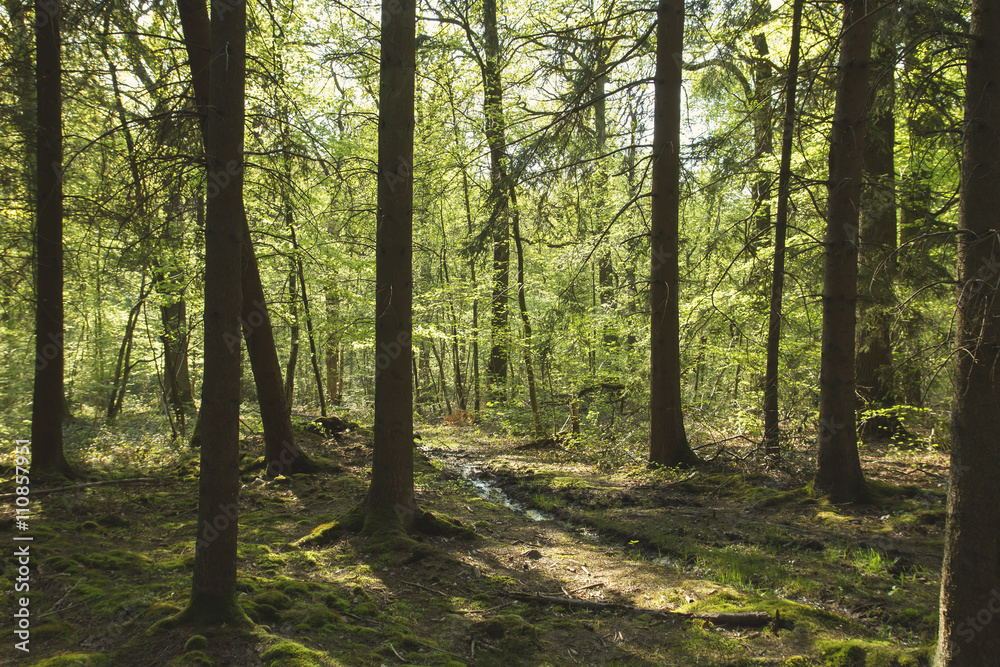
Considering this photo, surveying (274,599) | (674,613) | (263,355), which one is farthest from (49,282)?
(674,613)

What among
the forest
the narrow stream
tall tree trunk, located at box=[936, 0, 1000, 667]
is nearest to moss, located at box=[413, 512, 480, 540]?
the forest

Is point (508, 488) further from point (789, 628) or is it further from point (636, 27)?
point (636, 27)

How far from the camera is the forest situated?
138 inches

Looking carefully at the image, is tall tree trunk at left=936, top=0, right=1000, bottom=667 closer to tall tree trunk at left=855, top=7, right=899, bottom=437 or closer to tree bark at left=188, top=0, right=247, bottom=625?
tall tree trunk at left=855, top=7, right=899, bottom=437

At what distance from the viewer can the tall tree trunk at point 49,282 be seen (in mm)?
6719

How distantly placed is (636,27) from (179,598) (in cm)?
1011

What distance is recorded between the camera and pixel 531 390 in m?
13.4

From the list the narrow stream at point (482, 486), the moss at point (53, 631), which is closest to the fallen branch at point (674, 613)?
the narrow stream at point (482, 486)

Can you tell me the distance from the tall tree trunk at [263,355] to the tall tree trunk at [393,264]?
8.53 feet

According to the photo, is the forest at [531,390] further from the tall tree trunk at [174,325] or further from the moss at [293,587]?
the tall tree trunk at [174,325]

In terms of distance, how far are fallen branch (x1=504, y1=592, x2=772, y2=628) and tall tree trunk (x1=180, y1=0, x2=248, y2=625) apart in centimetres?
255

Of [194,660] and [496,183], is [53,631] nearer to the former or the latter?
[194,660]

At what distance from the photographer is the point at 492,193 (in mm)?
9109

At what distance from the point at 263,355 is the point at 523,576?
5.34 meters
